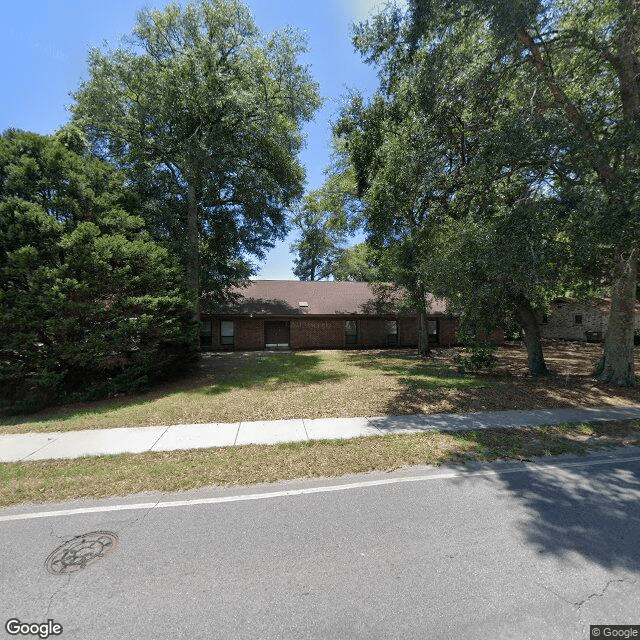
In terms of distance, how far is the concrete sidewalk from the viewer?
5902mm

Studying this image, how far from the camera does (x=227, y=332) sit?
2267cm

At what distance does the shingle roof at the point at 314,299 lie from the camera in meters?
21.7

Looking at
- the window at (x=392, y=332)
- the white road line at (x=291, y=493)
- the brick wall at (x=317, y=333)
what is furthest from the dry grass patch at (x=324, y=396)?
the window at (x=392, y=332)

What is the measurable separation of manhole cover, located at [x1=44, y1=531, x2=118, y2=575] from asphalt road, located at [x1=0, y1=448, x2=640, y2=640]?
0.06 feet

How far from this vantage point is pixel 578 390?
9773 millimetres

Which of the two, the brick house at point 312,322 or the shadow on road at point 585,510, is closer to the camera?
the shadow on road at point 585,510

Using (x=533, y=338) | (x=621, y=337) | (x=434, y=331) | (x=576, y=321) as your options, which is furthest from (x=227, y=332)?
(x=576, y=321)

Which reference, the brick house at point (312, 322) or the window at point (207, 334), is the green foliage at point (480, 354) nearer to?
the brick house at point (312, 322)

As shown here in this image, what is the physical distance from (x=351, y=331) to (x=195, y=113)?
15.4 meters

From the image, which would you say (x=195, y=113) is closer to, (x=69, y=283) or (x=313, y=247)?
(x=69, y=283)

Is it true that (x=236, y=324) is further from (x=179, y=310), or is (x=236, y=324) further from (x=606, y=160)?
(x=606, y=160)

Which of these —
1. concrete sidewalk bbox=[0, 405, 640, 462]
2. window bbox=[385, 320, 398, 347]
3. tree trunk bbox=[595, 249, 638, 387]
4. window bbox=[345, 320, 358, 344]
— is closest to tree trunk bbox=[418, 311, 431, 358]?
window bbox=[385, 320, 398, 347]

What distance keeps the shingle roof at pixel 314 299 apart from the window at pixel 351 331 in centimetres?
93

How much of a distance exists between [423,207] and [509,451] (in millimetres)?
8941
